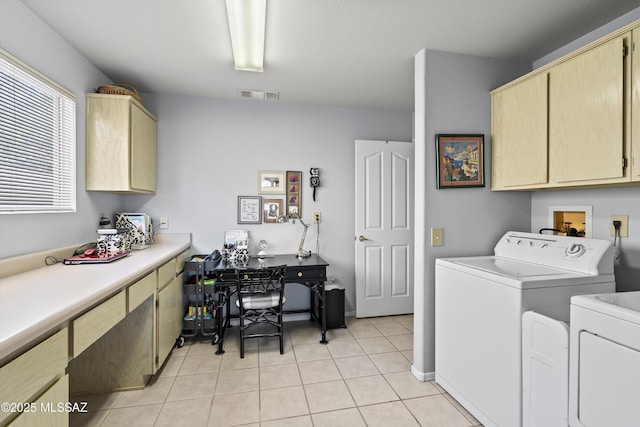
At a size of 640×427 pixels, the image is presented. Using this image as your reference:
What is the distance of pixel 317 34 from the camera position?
2029 mm

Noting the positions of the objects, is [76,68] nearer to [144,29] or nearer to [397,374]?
[144,29]

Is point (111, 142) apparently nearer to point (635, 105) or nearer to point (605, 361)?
point (605, 361)

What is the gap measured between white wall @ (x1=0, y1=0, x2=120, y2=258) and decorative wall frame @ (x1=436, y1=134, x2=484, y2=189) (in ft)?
8.74

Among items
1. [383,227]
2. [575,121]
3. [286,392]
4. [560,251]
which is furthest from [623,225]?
[286,392]

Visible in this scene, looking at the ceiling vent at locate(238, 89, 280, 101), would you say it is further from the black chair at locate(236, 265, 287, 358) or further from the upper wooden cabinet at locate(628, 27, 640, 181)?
the upper wooden cabinet at locate(628, 27, 640, 181)

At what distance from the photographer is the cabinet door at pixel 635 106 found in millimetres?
1462

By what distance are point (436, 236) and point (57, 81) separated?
2862 millimetres

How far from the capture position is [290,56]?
233 cm

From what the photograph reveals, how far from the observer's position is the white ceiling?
1743 millimetres

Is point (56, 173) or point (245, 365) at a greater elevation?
point (56, 173)

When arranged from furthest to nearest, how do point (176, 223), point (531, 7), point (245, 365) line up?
point (176, 223)
point (245, 365)
point (531, 7)

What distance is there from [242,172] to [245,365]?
1.90m

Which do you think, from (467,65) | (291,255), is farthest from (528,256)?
(291,255)

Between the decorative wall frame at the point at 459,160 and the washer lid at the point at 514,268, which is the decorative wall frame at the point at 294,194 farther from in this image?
the washer lid at the point at 514,268
